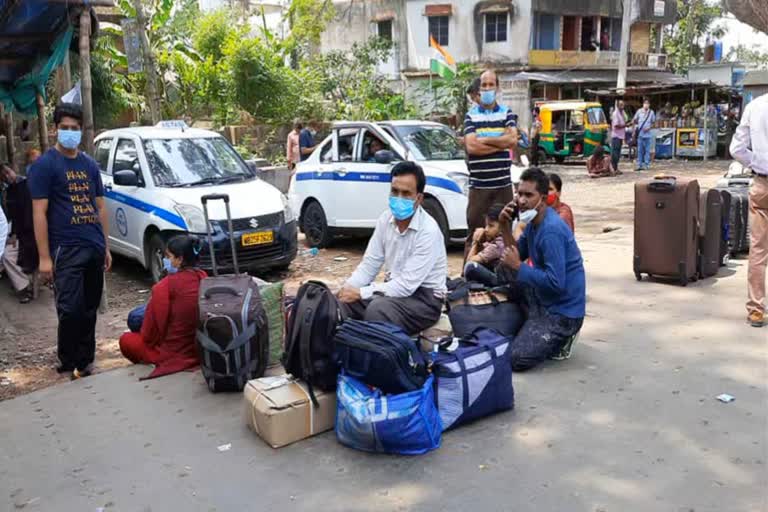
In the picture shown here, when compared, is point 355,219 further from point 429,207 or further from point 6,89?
point 6,89

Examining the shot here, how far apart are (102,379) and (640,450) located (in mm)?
3695

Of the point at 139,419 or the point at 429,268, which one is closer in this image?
the point at 139,419

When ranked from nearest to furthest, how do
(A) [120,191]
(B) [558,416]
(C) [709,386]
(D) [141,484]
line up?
(D) [141,484] < (B) [558,416] < (C) [709,386] < (A) [120,191]

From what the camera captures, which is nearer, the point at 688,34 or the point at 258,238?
the point at 258,238

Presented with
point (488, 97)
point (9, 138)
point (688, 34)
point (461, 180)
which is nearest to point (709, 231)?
point (488, 97)

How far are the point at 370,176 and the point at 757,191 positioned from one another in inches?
207

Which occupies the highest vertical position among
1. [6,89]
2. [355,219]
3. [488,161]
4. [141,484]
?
[6,89]

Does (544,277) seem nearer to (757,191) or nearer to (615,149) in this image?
(757,191)

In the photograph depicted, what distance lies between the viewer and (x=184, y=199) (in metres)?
8.08

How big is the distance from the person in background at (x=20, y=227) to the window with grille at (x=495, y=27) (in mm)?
27086

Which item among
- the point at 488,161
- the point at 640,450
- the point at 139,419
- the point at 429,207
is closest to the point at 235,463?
the point at 139,419

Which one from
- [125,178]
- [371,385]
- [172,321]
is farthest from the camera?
[125,178]

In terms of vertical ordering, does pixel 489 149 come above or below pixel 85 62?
below

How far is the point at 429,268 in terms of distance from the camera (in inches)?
189
